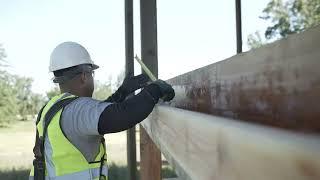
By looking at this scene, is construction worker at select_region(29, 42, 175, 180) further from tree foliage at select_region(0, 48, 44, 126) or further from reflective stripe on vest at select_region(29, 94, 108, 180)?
tree foliage at select_region(0, 48, 44, 126)

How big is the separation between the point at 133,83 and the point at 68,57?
34cm

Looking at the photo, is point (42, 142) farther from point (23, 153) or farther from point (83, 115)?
point (23, 153)

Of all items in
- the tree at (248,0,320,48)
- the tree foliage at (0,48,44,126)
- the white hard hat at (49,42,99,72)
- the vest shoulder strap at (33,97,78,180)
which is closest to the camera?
the vest shoulder strap at (33,97,78,180)

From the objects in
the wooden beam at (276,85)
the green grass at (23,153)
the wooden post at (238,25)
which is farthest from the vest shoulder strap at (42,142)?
the green grass at (23,153)

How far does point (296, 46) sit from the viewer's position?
0.53 meters

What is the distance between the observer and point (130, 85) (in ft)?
7.80

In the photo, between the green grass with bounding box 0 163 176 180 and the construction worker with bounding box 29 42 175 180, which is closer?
the construction worker with bounding box 29 42 175 180

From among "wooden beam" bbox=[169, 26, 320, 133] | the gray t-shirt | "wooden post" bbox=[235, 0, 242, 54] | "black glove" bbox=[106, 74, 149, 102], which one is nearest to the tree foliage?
"wooden post" bbox=[235, 0, 242, 54]

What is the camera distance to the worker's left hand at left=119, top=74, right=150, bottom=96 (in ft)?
7.47

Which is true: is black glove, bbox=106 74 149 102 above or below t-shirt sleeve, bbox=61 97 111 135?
above

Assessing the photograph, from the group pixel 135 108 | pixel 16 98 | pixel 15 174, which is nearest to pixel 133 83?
pixel 135 108

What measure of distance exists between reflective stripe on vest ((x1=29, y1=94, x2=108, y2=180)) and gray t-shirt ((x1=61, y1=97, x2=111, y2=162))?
2 cm

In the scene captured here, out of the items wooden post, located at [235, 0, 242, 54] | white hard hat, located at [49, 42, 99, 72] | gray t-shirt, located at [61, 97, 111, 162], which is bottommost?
gray t-shirt, located at [61, 97, 111, 162]

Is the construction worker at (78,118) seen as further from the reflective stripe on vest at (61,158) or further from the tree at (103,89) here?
the tree at (103,89)
